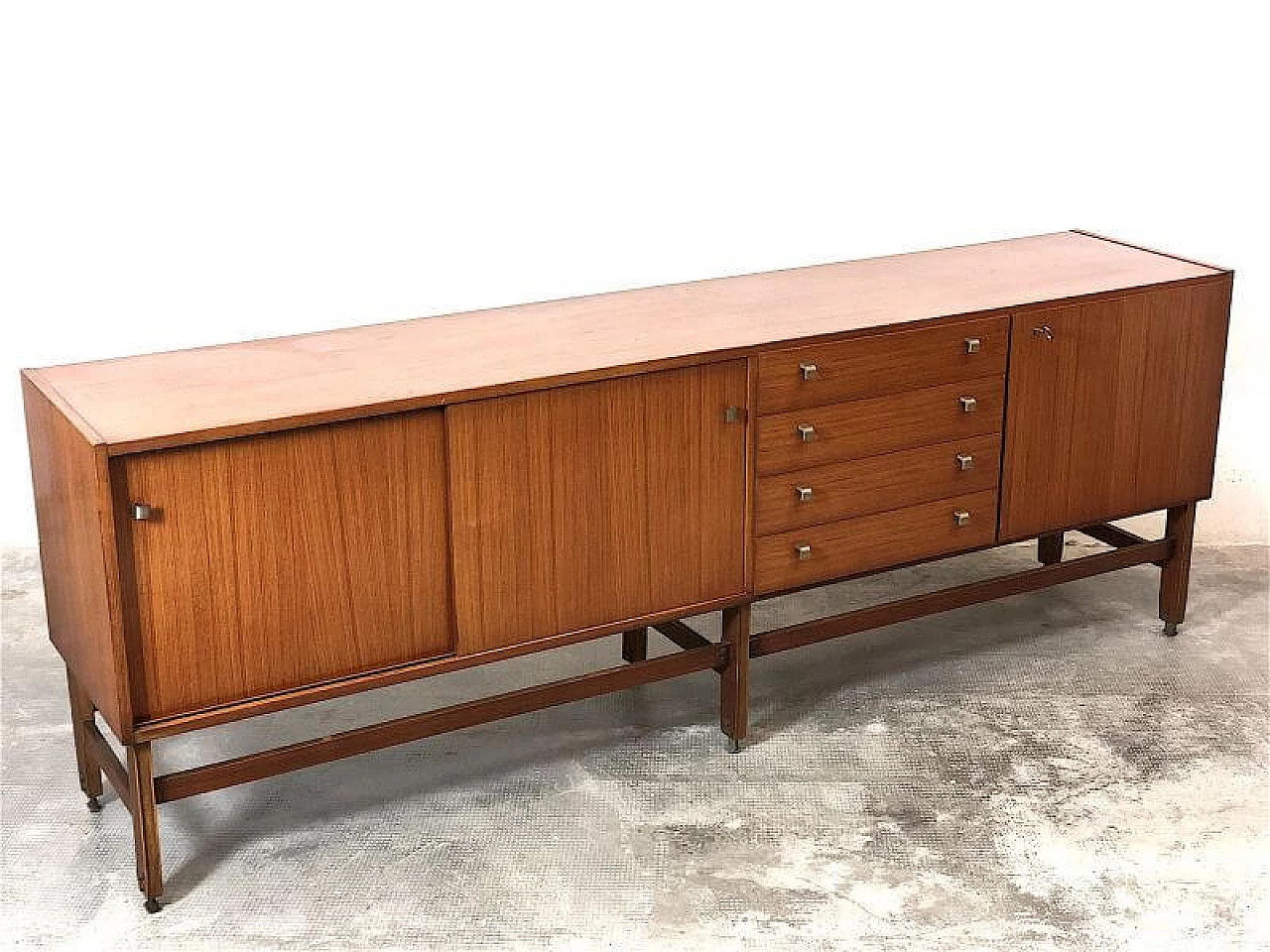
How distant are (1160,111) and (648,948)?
3225 millimetres

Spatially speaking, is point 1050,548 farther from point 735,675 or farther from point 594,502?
point 594,502

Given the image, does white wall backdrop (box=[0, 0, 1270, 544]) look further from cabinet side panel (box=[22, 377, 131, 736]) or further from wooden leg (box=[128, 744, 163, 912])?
wooden leg (box=[128, 744, 163, 912])

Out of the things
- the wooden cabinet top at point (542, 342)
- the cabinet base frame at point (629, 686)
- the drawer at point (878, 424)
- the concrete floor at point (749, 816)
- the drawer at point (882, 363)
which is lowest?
the concrete floor at point (749, 816)

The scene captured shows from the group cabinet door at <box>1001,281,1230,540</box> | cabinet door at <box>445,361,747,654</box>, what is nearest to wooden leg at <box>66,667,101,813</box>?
cabinet door at <box>445,361,747,654</box>

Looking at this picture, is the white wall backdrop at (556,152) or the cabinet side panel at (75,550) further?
the white wall backdrop at (556,152)

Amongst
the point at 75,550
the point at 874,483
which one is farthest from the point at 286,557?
the point at 874,483

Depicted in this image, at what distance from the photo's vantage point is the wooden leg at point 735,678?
4.09 metres

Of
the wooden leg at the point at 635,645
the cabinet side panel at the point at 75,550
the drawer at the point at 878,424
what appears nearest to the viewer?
the cabinet side panel at the point at 75,550

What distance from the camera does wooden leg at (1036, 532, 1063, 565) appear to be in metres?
5.07

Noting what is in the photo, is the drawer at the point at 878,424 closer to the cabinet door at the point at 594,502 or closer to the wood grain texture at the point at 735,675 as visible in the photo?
the cabinet door at the point at 594,502

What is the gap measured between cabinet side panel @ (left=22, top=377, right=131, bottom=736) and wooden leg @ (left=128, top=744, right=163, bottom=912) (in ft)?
0.30

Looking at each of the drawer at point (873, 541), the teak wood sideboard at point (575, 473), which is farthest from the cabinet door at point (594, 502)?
the drawer at point (873, 541)

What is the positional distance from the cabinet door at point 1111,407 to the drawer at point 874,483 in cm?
8

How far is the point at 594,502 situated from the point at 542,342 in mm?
367
